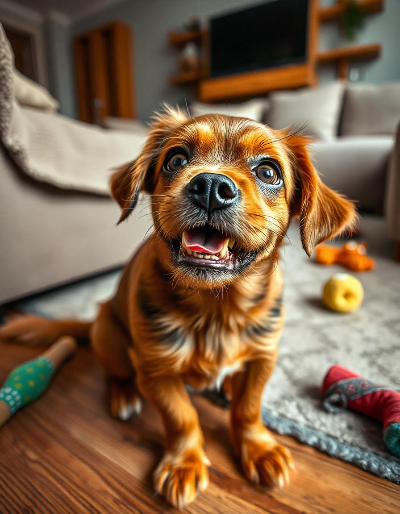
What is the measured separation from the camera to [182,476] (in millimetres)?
722

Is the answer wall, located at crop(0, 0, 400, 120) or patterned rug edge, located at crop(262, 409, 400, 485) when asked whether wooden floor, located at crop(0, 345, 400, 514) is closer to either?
patterned rug edge, located at crop(262, 409, 400, 485)

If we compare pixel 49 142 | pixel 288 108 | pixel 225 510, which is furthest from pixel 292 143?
pixel 288 108

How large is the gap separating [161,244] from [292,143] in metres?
0.46

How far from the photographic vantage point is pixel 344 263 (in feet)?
7.09

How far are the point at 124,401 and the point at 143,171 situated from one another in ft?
2.25

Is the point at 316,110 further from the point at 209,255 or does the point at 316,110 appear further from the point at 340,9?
the point at 209,255

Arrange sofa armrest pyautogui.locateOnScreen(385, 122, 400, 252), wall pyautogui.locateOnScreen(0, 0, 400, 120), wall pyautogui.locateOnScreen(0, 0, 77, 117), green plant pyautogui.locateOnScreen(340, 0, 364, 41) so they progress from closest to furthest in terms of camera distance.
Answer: sofa armrest pyautogui.locateOnScreen(385, 122, 400, 252)
green plant pyautogui.locateOnScreen(340, 0, 364, 41)
wall pyautogui.locateOnScreen(0, 0, 400, 120)
wall pyautogui.locateOnScreen(0, 0, 77, 117)

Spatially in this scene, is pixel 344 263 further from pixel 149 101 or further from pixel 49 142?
pixel 149 101

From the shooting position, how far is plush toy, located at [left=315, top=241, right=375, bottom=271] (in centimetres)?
205

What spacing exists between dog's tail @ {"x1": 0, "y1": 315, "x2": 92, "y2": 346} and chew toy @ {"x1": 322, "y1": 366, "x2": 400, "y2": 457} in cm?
93

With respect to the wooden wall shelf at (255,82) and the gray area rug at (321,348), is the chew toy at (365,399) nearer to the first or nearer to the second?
the gray area rug at (321,348)

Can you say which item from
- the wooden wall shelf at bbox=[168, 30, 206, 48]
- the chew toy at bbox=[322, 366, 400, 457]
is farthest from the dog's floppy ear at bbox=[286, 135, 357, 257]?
the wooden wall shelf at bbox=[168, 30, 206, 48]

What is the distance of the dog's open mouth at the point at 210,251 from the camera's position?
2.12 ft

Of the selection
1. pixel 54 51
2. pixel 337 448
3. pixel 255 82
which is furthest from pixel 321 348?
pixel 54 51
